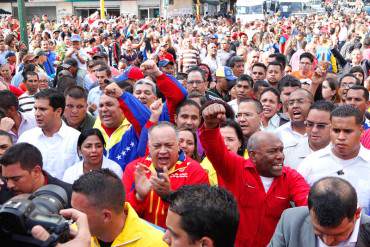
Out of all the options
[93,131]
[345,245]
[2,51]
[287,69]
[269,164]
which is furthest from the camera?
[2,51]

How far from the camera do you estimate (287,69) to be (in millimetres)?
10578

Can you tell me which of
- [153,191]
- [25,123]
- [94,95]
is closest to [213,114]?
[153,191]

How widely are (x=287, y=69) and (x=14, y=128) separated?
5.79 meters

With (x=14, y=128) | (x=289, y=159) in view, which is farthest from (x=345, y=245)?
(x=14, y=128)

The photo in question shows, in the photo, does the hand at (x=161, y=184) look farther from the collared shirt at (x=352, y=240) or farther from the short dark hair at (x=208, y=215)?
the collared shirt at (x=352, y=240)

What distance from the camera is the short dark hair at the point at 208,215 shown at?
2.62 metres

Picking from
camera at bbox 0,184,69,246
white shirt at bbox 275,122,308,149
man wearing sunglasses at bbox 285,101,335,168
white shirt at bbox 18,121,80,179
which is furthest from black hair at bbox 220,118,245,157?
camera at bbox 0,184,69,246

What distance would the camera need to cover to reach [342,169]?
424 centimetres

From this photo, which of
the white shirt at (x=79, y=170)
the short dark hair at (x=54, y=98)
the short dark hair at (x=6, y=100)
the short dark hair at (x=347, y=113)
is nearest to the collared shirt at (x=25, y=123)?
the short dark hair at (x=6, y=100)

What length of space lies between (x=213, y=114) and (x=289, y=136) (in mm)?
2057

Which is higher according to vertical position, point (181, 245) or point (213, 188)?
point (213, 188)

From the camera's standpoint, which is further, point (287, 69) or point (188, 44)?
point (188, 44)

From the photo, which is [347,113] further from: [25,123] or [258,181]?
[25,123]

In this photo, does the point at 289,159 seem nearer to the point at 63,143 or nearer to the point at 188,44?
the point at 63,143
